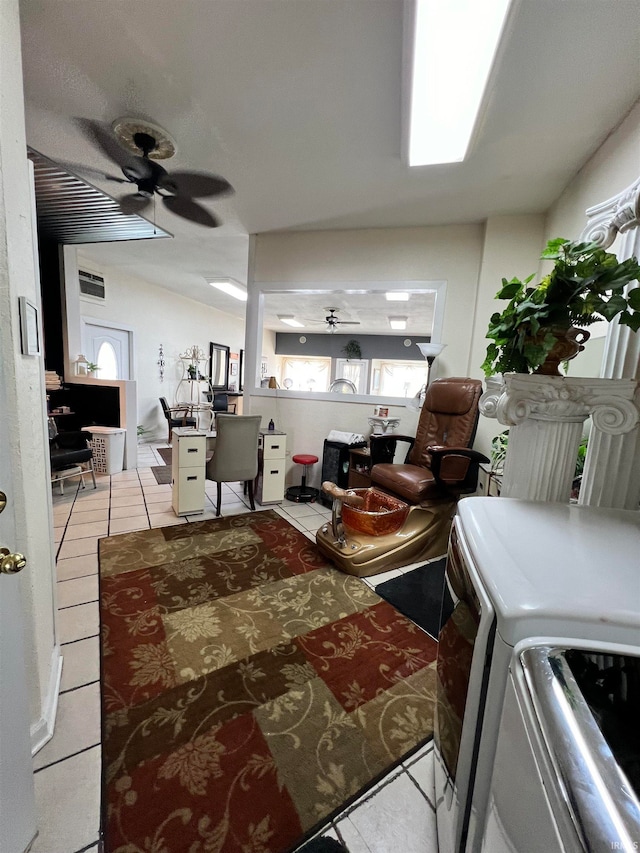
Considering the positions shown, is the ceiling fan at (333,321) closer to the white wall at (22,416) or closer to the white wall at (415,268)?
the white wall at (415,268)

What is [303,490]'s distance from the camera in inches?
140

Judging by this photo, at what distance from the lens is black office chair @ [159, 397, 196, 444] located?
602cm

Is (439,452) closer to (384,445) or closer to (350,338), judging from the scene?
(384,445)

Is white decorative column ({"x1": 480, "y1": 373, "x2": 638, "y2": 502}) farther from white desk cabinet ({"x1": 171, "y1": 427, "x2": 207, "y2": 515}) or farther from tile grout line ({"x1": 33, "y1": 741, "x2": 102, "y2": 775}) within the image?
white desk cabinet ({"x1": 171, "y1": 427, "x2": 207, "y2": 515})

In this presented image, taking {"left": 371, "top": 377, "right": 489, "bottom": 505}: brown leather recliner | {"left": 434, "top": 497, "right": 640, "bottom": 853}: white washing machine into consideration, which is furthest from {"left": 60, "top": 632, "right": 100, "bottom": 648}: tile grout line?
{"left": 371, "top": 377, "right": 489, "bottom": 505}: brown leather recliner

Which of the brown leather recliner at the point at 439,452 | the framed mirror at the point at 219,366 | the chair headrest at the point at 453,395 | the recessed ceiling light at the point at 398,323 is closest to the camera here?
the brown leather recliner at the point at 439,452

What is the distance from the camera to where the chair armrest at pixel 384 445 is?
9.53 feet

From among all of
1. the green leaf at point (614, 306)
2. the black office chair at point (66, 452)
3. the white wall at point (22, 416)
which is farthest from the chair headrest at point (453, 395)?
the black office chair at point (66, 452)

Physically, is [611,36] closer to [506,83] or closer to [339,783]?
[506,83]

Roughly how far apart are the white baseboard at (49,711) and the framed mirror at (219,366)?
277 inches

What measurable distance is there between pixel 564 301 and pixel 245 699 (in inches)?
72.3

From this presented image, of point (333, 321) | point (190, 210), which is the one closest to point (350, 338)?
point (333, 321)

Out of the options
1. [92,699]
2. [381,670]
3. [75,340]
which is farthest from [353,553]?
[75,340]

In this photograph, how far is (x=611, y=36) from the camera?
4.38 feet
